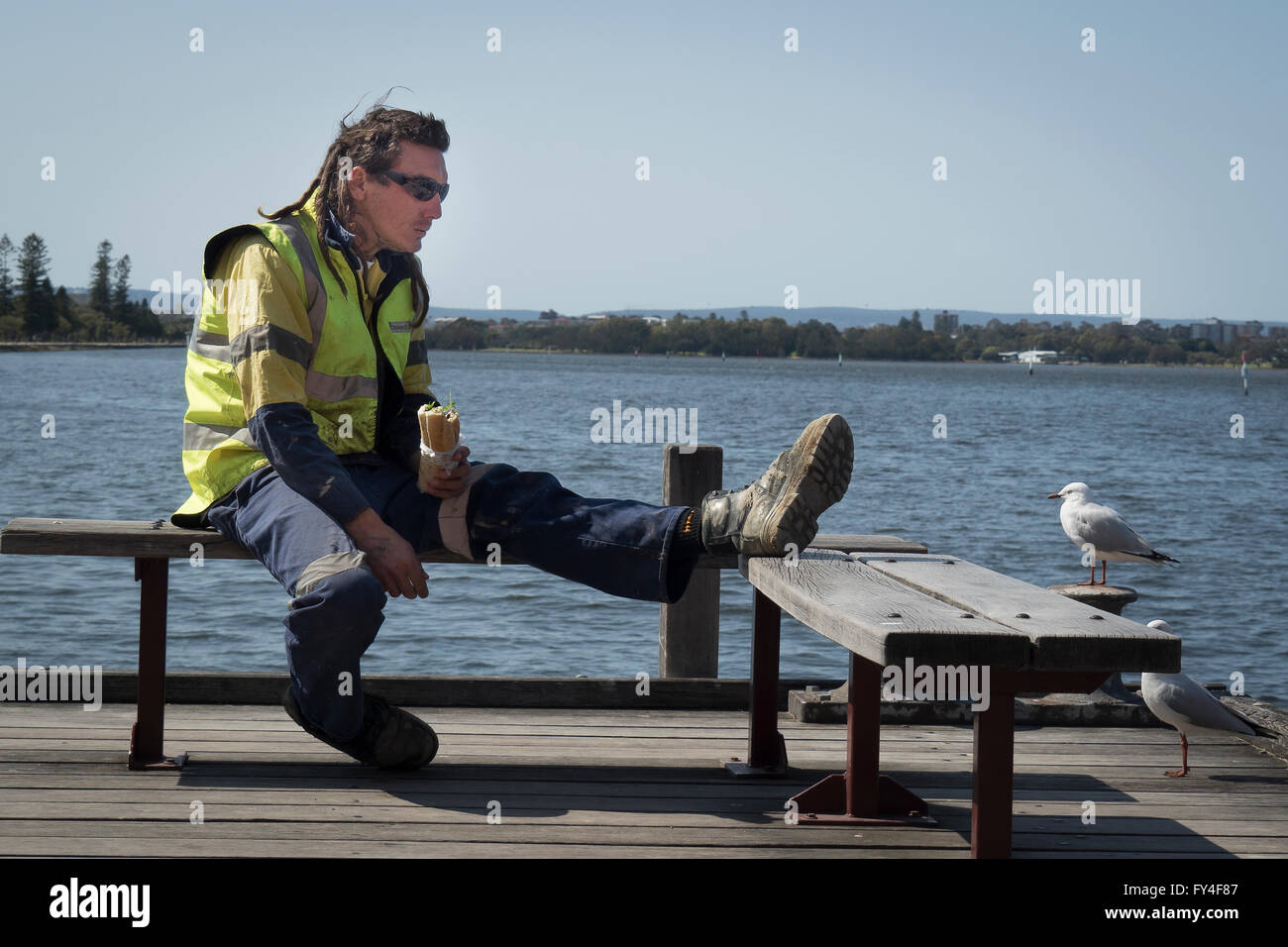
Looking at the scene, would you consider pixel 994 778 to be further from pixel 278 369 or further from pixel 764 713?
pixel 278 369

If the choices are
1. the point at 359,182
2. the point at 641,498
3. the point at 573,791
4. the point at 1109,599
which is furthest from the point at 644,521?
the point at 641,498

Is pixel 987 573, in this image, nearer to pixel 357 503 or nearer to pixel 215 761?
pixel 357 503

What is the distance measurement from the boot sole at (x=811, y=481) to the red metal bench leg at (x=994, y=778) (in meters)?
0.79

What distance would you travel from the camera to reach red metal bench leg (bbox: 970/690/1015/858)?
10.00 feet

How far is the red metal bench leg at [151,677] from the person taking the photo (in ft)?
14.1

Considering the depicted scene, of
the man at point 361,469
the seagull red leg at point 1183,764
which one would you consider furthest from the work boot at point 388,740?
the seagull red leg at point 1183,764

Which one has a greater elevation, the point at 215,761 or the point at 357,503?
the point at 357,503

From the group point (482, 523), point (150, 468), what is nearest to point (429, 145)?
point (482, 523)

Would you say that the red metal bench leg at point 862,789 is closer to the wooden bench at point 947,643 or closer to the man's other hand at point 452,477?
the wooden bench at point 947,643

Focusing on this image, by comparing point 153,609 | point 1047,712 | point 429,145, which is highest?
point 429,145

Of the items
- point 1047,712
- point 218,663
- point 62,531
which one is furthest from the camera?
point 218,663

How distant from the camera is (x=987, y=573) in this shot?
12.8 ft
